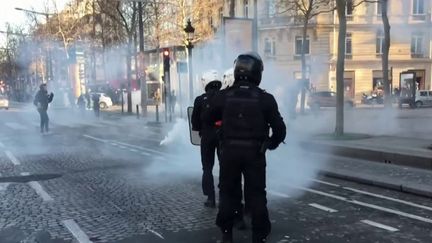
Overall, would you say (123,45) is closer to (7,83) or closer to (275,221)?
(275,221)

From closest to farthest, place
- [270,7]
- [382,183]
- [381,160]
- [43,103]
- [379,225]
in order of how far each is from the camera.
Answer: [379,225], [382,183], [381,160], [270,7], [43,103]

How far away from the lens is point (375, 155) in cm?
994

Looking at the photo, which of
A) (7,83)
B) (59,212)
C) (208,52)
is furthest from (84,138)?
(7,83)

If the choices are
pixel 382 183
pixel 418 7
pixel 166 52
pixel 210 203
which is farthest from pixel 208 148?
pixel 166 52

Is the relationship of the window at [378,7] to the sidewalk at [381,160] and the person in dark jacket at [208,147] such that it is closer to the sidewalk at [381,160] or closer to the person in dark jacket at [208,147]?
the sidewalk at [381,160]

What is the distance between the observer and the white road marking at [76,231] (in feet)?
16.1

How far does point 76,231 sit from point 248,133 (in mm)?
2283

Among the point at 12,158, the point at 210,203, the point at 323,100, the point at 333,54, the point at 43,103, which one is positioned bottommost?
the point at 323,100

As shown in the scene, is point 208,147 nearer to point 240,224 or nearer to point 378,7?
point 240,224

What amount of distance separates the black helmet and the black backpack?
123 millimetres

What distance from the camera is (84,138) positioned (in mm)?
15742

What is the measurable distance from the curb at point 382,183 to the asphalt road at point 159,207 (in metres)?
0.16

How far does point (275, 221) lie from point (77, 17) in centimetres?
3084

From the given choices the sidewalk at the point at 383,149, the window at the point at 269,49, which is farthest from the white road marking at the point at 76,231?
the window at the point at 269,49
